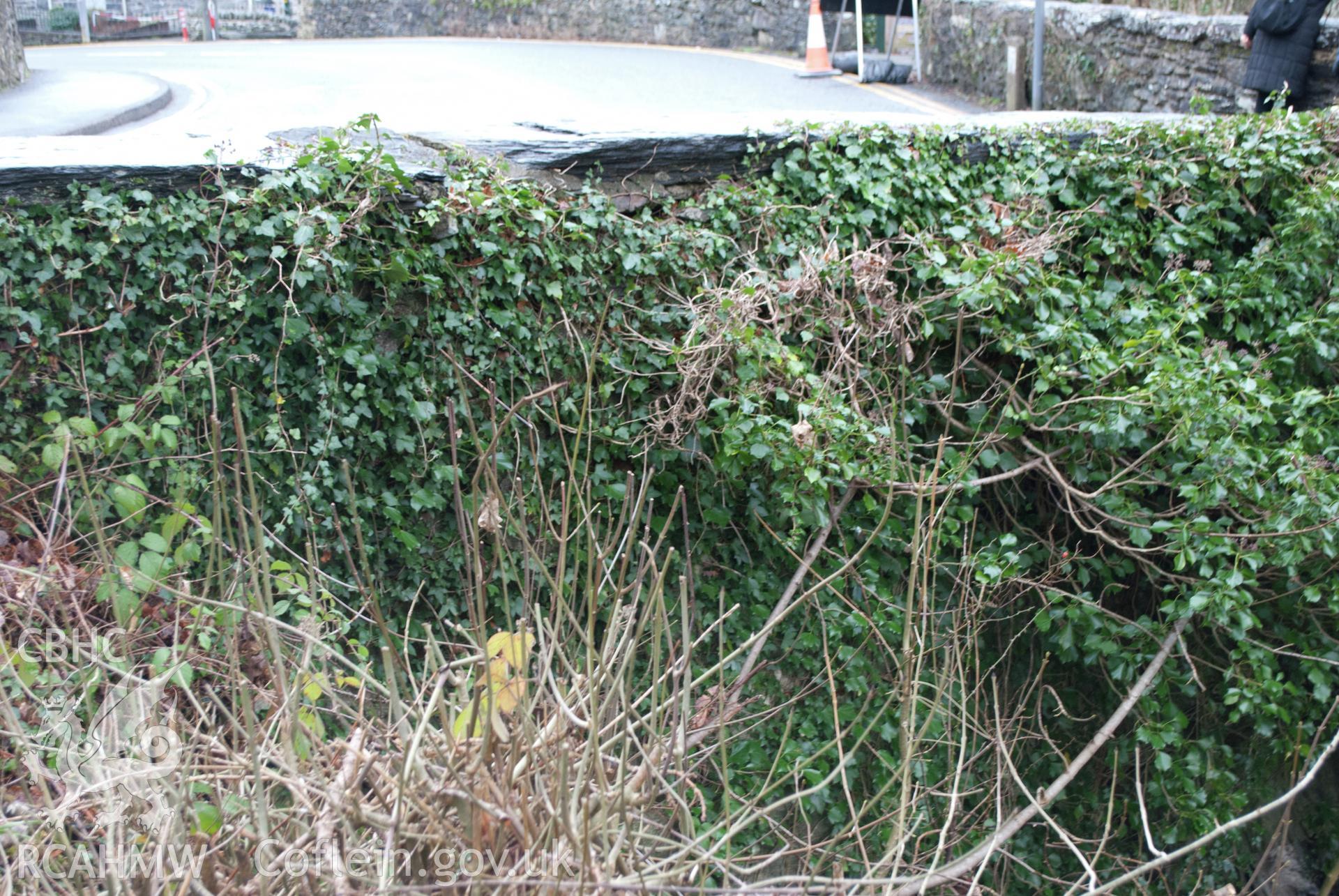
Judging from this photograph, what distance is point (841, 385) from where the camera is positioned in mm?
4602

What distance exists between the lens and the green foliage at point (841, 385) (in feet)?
11.8

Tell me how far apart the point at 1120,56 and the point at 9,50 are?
9584mm

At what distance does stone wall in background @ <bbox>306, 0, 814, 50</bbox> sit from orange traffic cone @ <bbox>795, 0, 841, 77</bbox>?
1.66 m

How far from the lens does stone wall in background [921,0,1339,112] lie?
24.3ft

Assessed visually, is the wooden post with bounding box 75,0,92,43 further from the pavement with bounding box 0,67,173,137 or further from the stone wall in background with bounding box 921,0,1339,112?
the stone wall in background with bounding box 921,0,1339,112

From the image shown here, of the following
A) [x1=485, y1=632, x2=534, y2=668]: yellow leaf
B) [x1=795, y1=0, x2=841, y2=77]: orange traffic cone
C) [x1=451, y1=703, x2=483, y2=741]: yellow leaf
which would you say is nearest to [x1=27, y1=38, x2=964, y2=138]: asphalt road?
[x1=795, y1=0, x2=841, y2=77]: orange traffic cone

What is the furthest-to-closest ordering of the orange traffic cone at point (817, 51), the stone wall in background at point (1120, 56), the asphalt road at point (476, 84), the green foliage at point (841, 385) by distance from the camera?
1. the orange traffic cone at point (817, 51)
2. the asphalt road at point (476, 84)
3. the stone wall in background at point (1120, 56)
4. the green foliage at point (841, 385)

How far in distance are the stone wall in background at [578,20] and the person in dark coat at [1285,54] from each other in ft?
25.8

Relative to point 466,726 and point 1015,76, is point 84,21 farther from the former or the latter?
point 466,726

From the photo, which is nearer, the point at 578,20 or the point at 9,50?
the point at 9,50

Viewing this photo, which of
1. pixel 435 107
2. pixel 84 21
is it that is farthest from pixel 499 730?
pixel 84 21

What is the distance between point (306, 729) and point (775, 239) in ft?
11.7

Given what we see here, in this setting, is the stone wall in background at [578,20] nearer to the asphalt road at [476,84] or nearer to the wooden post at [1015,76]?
the asphalt road at [476,84]

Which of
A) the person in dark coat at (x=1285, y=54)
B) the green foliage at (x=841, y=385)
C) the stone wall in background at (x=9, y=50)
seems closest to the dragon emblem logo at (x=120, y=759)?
the green foliage at (x=841, y=385)
